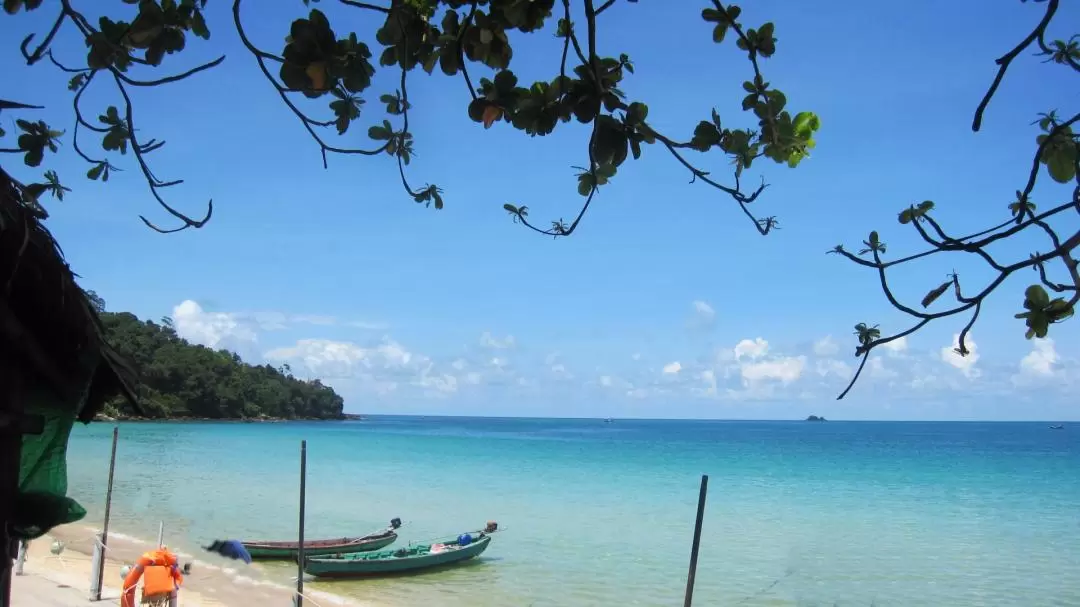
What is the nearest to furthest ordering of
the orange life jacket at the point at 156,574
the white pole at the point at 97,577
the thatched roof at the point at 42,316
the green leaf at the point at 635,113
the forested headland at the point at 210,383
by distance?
the green leaf at the point at 635,113
the thatched roof at the point at 42,316
the orange life jacket at the point at 156,574
the white pole at the point at 97,577
the forested headland at the point at 210,383

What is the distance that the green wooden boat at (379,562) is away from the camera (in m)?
12.2

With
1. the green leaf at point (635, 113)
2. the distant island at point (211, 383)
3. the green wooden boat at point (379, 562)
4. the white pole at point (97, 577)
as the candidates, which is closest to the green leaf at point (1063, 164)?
the green leaf at point (635, 113)

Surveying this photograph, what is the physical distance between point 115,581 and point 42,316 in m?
11.0

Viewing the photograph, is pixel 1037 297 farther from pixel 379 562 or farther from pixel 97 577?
pixel 379 562

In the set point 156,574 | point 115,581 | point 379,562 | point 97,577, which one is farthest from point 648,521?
point 156,574

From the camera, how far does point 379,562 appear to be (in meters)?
12.4

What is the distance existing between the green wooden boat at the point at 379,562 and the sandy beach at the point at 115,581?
0.79 meters

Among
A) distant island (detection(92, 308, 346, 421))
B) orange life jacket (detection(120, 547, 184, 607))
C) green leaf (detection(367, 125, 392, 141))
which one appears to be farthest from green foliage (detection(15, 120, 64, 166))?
Answer: distant island (detection(92, 308, 346, 421))

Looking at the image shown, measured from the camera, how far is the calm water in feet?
43.4

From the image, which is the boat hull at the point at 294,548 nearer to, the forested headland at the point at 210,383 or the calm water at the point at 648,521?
the calm water at the point at 648,521

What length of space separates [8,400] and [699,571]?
48.0ft

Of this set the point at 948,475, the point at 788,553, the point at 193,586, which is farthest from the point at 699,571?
the point at 948,475

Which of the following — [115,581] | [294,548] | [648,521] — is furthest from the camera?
[648,521]

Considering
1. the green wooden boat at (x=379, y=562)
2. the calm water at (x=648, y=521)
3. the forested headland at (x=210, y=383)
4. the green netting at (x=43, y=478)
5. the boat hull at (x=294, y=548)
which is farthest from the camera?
the forested headland at (x=210, y=383)
